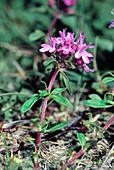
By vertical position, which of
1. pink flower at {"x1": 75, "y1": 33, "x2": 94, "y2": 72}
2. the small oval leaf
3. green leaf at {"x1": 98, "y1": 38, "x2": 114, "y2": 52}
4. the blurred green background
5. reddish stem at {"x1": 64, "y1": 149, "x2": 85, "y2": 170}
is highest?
the blurred green background

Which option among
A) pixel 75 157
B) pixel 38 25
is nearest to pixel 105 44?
pixel 38 25

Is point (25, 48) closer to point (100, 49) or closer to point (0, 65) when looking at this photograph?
point (0, 65)

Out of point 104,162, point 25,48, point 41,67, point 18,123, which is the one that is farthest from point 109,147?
point 25,48

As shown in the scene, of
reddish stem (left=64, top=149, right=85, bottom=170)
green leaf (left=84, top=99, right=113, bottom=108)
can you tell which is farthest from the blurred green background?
reddish stem (left=64, top=149, right=85, bottom=170)

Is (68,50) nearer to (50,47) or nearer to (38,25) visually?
(50,47)

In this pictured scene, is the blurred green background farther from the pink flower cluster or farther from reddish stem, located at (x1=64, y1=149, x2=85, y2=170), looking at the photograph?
reddish stem, located at (x1=64, y1=149, x2=85, y2=170)

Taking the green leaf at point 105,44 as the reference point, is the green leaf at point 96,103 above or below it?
below

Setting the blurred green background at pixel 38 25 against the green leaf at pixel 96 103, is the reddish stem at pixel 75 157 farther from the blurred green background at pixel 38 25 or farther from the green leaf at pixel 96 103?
the blurred green background at pixel 38 25

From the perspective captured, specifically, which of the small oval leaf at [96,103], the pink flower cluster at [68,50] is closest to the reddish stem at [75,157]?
the small oval leaf at [96,103]
